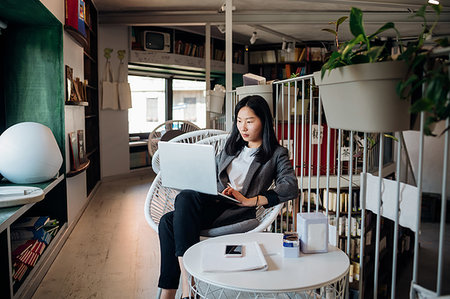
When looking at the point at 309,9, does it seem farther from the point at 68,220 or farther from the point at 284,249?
the point at 284,249

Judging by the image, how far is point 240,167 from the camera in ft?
7.09

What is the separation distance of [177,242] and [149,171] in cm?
546

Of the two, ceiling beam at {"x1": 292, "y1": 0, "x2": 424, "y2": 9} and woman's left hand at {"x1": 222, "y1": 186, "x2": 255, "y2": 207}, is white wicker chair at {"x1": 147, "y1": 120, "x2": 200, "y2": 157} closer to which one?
woman's left hand at {"x1": 222, "y1": 186, "x2": 255, "y2": 207}

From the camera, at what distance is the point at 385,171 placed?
475cm

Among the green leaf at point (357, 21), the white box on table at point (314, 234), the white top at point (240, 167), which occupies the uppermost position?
the green leaf at point (357, 21)

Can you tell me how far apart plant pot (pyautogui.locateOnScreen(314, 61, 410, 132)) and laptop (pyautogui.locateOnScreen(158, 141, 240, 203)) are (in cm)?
74

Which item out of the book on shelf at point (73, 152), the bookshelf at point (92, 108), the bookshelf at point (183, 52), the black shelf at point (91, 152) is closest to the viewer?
the book on shelf at point (73, 152)

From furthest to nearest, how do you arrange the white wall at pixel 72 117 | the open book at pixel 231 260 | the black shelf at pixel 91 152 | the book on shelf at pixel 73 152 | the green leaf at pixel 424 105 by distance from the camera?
the black shelf at pixel 91 152 → the book on shelf at pixel 73 152 → the white wall at pixel 72 117 → the open book at pixel 231 260 → the green leaf at pixel 424 105

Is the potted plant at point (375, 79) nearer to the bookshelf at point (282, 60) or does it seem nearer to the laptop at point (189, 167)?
the laptop at point (189, 167)

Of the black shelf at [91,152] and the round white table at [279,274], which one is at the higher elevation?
the round white table at [279,274]

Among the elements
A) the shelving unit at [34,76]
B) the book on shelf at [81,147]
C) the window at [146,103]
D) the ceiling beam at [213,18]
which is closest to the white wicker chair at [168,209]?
the shelving unit at [34,76]

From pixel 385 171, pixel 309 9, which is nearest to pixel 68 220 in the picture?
pixel 385 171

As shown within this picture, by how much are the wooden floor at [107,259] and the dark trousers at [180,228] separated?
0.54 metres

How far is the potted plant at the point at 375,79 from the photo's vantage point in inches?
41.3
